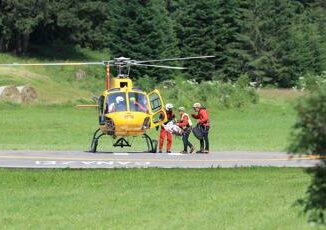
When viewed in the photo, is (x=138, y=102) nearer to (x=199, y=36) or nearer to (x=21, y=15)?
(x=21, y=15)

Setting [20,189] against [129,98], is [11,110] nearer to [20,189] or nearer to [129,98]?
[129,98]

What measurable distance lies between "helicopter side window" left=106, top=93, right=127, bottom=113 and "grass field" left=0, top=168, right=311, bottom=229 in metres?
8.31

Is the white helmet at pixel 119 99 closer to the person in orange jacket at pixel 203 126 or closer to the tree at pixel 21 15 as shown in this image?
the person in orange jacket at pixel 203 126

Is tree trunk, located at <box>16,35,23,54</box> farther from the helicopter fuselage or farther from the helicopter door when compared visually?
the helicopter door

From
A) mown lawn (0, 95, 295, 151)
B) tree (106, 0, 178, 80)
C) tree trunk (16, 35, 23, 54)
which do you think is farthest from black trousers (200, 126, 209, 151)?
tree trunk (16, 35, 23, 54)

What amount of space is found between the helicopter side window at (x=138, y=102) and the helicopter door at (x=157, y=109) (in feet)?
1.11

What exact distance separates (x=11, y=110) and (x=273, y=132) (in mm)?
19648

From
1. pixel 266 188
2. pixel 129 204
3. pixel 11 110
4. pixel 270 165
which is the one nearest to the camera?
pixel 129 204

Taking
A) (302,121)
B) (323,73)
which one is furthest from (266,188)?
(323,73)

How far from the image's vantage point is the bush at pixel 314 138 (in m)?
8.20

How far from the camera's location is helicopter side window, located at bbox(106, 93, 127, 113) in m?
31.4

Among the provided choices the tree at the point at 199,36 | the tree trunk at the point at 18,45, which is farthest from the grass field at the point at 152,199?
the tree trunk at the point at 18,45

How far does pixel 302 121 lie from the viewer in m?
8.31

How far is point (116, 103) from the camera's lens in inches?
1240
